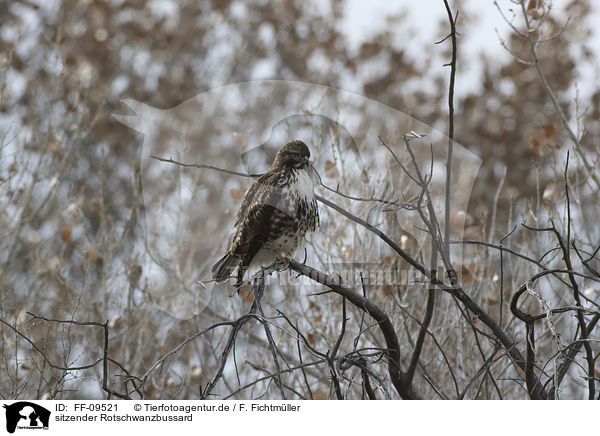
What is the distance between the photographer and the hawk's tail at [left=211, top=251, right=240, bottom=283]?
3.31 m

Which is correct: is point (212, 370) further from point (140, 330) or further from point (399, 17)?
point (399, 17)

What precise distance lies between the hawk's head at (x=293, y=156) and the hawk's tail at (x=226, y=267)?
1.62ft

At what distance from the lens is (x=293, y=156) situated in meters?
3.20

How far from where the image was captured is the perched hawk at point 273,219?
3.26m

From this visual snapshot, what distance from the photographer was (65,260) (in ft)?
19.0

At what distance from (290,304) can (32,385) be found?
1.64 meters

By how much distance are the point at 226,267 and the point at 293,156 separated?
63cm

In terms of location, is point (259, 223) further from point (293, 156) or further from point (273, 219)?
point (293, 156)

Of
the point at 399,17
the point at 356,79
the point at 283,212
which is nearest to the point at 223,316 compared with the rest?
the point at 283,212
